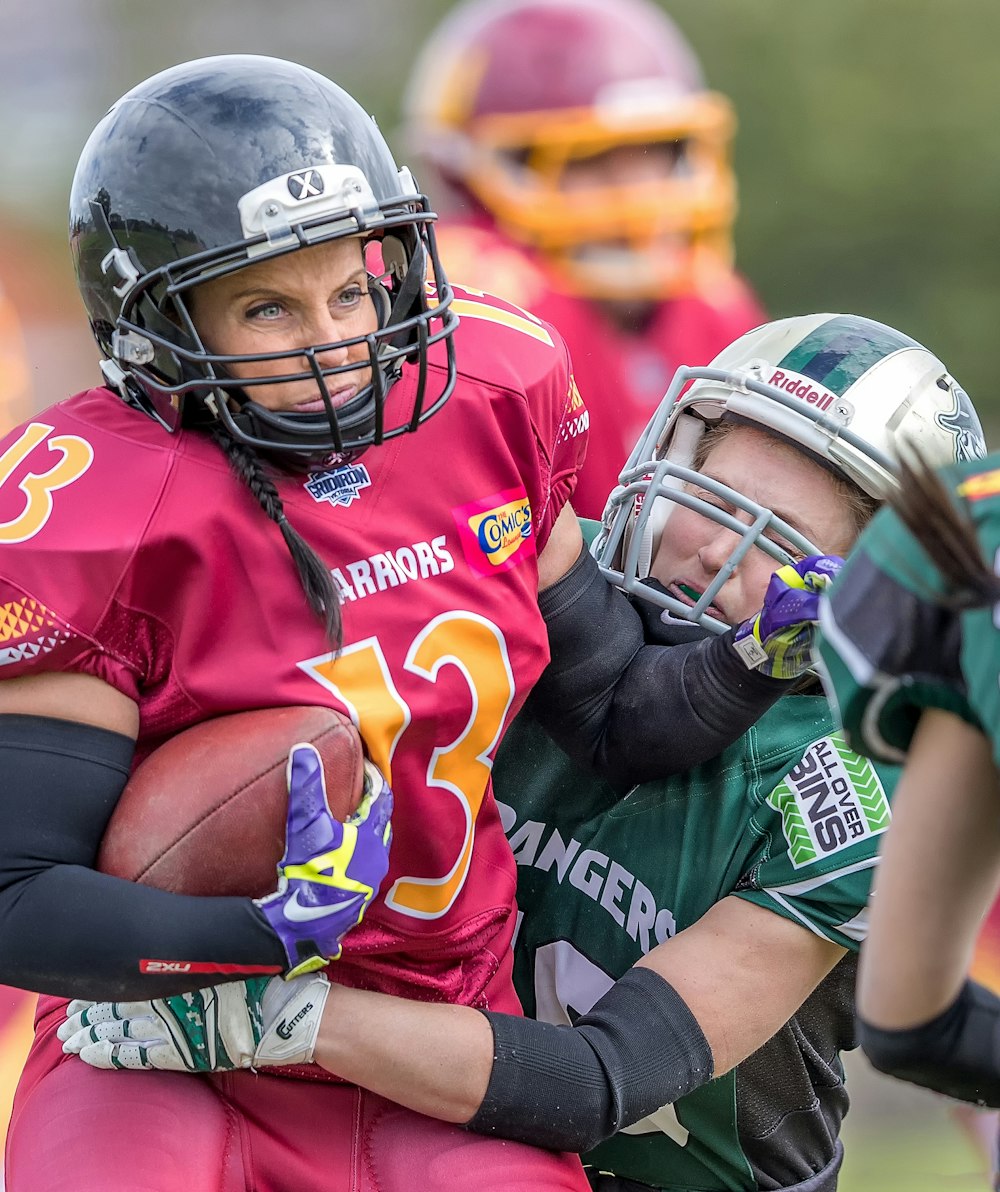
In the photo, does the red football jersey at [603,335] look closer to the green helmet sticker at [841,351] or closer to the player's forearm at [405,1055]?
the green helmet sticker at [841,351]

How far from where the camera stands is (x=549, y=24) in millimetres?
4621

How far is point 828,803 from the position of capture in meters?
1.97

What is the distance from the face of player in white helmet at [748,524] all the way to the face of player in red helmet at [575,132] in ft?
8.24

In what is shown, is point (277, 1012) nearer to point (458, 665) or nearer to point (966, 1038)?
point (458, 665)

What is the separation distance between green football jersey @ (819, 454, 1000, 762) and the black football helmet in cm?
69

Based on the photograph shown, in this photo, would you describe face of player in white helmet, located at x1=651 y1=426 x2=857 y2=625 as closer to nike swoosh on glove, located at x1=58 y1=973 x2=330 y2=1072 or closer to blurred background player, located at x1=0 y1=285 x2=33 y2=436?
nike swoosh on glove, located at x1=58 y1=973 x2=330 y2=1072

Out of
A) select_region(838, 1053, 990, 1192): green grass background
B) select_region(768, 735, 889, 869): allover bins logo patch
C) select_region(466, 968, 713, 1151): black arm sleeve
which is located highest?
select_region(768, 735, 889, 869): allover bins logo patch

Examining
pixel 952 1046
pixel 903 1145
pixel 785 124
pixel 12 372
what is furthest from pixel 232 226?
pixel 785 124

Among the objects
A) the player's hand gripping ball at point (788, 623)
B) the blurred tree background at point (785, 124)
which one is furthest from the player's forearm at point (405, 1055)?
the blurred tree background at point (785, 124)

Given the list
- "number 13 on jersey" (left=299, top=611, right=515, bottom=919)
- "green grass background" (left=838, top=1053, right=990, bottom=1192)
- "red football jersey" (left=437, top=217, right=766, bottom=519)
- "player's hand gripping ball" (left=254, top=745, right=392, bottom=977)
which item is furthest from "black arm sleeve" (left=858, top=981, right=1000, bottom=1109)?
"red football jersey" (left=437, top=217, right=766, bottom=519)

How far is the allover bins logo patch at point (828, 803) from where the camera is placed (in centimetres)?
193

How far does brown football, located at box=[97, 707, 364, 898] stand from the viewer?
1.65 m

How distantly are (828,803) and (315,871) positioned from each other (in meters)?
0.70

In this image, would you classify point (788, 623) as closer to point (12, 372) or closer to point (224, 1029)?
point (224, 1029)
